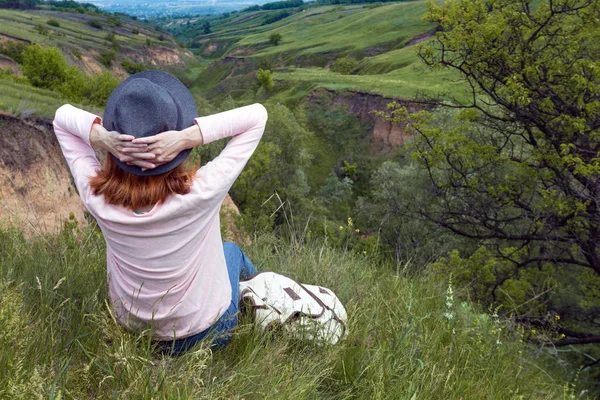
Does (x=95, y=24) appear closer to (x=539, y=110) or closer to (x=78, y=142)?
(x=539, y=110)

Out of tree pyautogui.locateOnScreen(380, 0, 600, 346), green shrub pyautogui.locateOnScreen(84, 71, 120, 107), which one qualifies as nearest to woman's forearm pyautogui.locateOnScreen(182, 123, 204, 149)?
tree pyautogui.locateOnScreen(380, 0, 600, 346)

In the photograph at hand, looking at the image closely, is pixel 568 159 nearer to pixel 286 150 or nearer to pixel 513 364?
pixel 513 364

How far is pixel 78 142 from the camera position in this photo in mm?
2184

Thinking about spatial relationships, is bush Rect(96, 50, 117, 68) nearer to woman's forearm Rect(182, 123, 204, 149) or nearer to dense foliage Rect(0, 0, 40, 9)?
dense foliage Rect(0, 0, 40, 9)

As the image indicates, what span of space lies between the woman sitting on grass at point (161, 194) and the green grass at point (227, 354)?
14 centimetres

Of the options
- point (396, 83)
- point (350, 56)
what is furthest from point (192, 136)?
point (350, 56)

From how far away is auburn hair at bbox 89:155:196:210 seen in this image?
1.88 meters

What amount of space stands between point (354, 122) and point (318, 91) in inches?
269

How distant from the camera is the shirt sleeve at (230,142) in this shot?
193 cm

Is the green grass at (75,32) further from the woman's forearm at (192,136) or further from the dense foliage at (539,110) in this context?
the woman's forearm at (192,136)

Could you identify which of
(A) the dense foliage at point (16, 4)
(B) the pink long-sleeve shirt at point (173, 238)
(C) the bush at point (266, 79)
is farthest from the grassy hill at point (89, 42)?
(B) the pink long-sleeve shirt at point (173, 238)

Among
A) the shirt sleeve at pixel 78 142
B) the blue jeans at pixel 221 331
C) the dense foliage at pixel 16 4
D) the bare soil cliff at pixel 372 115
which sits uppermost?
the dense foliage at pixel 16 4

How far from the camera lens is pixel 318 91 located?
162ft

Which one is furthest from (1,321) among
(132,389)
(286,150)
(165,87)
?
(286,150)
